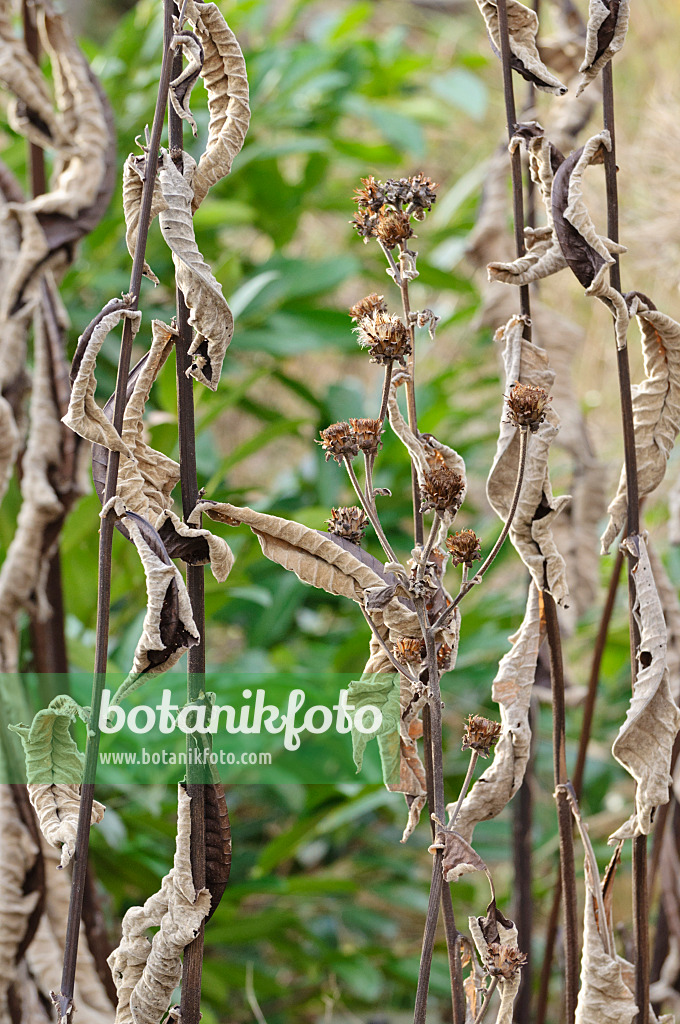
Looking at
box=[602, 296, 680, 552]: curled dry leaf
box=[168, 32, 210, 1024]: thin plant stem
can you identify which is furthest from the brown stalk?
box=[168, 32, 210, 1024]: thin plant stem

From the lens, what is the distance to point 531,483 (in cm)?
23

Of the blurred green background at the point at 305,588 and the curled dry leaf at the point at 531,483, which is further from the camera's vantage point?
the blurred green background at the point at 305,588

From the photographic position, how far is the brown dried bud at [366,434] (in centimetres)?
21

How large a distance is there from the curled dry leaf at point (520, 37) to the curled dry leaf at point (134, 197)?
10 centimetres

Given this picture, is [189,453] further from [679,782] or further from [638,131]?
[638,131]

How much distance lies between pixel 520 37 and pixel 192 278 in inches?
4.8

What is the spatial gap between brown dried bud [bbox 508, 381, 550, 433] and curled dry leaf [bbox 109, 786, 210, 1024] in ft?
0.39

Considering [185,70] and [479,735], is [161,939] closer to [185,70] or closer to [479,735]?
[479,735]

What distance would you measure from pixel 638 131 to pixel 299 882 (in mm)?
981

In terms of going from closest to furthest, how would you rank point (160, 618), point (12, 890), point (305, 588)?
point (160, 618) → point (12, 890) → point (305, 588)

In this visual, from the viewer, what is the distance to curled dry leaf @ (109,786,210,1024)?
0.21 metres

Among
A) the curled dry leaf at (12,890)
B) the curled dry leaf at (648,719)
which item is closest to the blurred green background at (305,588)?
the curled dry leaf at (12,890)

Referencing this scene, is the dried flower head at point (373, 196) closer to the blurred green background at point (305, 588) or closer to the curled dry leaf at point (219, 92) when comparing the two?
the curled dry leaf at point (219, 92)

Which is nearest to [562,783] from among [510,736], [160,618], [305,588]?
[510,736]
